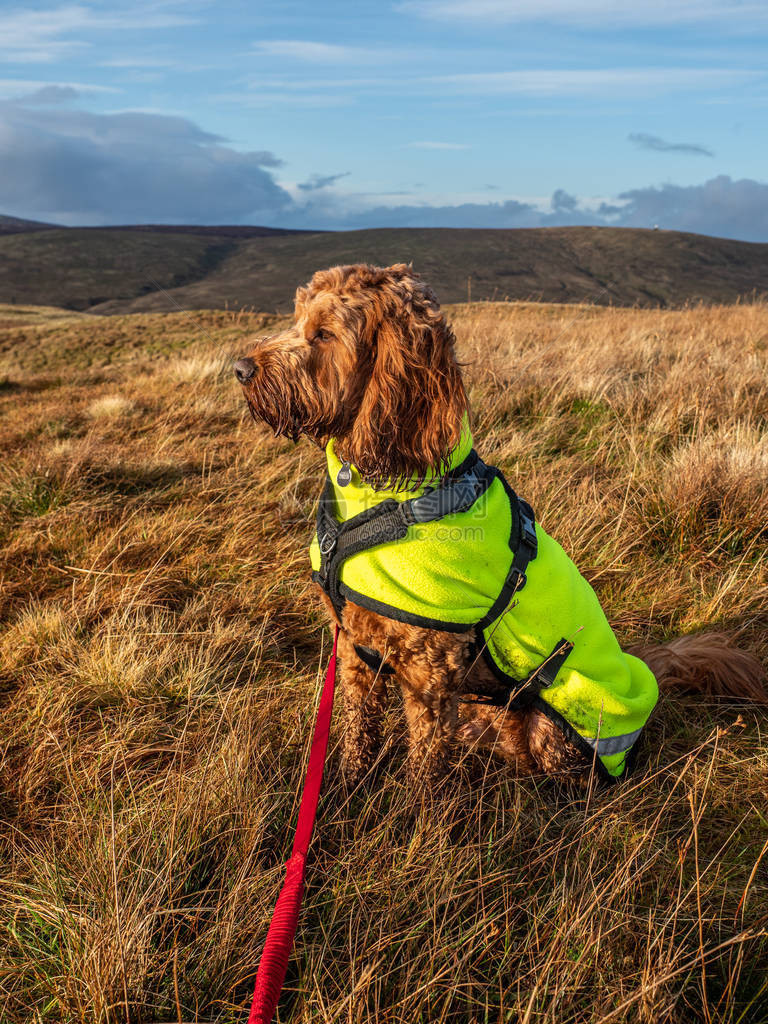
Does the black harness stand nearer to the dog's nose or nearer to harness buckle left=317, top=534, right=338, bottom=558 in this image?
harness buckle left=317, top=534, right=338, bottom=558

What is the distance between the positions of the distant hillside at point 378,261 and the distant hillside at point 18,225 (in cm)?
2254

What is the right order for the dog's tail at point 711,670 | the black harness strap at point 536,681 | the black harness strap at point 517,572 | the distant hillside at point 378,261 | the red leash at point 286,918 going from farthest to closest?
the distant hillside at point 378,261
the dog's tail at point 711,670
the black harness strap at point 536,681
the black harness strap at point 517,572
the red leash at point 286,918

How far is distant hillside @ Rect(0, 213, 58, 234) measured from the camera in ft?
439

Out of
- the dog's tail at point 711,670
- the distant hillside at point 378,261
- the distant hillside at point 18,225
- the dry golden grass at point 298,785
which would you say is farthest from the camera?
the distant hillside at point 18,225

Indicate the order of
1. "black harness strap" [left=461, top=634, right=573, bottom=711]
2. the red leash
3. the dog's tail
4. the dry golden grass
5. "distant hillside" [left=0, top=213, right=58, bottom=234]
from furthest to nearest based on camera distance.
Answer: "distant hillside" [left=0, top=213, right=58, bottom=234] → the dog's tail → "black harness strap" [left=461, top=634, right=573, bottom=711] → the dry golden grass → the red leash

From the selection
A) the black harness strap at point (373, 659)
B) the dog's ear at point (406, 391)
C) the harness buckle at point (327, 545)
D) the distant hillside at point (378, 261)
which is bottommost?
the black harness strap at point (373, 659)

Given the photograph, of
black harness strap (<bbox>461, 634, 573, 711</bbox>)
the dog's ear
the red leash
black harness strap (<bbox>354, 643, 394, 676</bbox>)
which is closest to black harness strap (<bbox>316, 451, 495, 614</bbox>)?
the dog's ear

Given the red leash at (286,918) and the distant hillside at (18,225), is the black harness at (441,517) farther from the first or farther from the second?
the distant hillside at (18,225)

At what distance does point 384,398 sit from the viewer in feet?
7.92

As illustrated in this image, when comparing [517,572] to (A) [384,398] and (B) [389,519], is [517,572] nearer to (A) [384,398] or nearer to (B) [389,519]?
(B) [389,519]

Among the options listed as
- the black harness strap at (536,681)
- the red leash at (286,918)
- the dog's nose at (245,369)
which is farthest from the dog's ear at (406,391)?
the red leash at (286,918)

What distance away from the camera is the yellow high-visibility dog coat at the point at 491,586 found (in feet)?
7.81

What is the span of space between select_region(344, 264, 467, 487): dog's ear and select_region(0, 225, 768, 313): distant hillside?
216 feet

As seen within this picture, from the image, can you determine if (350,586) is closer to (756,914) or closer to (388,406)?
(388,406)
